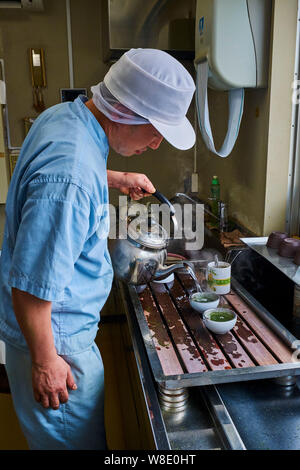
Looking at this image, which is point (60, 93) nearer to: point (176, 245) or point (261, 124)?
point (176, 245)

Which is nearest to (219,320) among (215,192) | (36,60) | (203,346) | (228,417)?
(203,346)

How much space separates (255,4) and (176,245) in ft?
3.78

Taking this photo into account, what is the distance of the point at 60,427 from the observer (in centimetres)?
116

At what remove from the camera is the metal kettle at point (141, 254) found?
4.93ft

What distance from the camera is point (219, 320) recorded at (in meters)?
1.34

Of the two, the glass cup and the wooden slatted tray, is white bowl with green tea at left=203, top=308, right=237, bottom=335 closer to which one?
the wooden slatted tray

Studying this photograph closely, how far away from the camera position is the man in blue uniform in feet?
2.98

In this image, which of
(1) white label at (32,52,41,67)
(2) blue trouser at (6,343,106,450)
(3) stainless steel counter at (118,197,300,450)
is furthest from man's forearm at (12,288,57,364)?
(1) white label at (32,52,41,67)

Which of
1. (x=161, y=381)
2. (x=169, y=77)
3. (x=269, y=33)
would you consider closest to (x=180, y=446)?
(x=161, y=381)

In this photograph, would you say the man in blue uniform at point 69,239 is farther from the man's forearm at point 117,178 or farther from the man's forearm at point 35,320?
the man's forearm at point 117,178

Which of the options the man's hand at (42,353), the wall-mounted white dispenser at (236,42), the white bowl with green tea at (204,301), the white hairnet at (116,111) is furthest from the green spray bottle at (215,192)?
the man's hand at (42,353)
